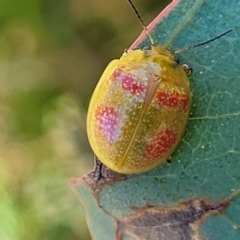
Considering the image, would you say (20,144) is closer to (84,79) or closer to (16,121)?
(16,121)

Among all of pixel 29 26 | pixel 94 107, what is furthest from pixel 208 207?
pixel 29 26

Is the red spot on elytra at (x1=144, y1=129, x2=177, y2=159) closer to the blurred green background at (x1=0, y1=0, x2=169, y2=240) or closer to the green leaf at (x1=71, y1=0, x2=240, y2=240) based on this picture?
the green leaf at (x1=71, y1=0, x2=240, y2=240)

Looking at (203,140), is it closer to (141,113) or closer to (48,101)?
(141,113)

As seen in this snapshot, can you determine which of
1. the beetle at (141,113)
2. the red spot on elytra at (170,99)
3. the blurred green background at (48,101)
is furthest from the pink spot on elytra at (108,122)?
the blurred green background at (48,101)

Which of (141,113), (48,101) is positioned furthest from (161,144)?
(48,101)

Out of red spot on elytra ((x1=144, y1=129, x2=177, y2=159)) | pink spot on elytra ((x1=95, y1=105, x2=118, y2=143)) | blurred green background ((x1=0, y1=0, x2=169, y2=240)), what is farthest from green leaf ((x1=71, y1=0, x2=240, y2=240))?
blurred green background ((x1=0, y1=0, x2=169, y2=240))

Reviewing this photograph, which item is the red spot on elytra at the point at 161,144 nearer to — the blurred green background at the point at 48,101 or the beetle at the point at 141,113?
the beetle at the point at 141,113
